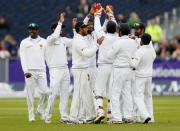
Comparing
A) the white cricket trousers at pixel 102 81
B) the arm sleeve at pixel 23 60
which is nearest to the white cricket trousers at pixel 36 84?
the arm sleeve at pixel 23 60

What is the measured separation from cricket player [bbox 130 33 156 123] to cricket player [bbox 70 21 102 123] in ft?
3.96

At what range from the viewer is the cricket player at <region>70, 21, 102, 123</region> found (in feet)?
67.6

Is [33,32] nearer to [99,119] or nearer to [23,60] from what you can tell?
[23,60]

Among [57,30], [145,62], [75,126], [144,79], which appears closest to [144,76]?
[144,79]

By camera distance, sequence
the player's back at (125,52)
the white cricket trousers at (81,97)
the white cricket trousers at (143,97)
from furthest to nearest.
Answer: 1. the white cricket trousers at (81,97)
2. the white cricket trousers at (143,97)
3. the player's back at (125,52)

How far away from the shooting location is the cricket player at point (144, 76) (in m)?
20.5

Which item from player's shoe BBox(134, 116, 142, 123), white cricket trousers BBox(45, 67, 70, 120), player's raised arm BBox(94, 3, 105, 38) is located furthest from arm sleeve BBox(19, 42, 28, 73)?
player's shoe BBox(134, 116, 142, 123)

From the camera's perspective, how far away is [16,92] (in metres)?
35.9

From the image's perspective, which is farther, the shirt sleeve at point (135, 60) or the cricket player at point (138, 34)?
the cricket player at point (138, 34)

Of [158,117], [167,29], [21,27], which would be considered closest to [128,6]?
[167,29]

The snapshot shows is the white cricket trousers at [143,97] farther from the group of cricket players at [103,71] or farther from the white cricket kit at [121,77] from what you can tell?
the white cricket kit at [121,77]

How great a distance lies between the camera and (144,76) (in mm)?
20828

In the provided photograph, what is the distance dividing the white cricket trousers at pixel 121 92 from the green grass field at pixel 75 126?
68cm

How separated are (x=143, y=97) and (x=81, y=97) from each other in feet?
5.10
